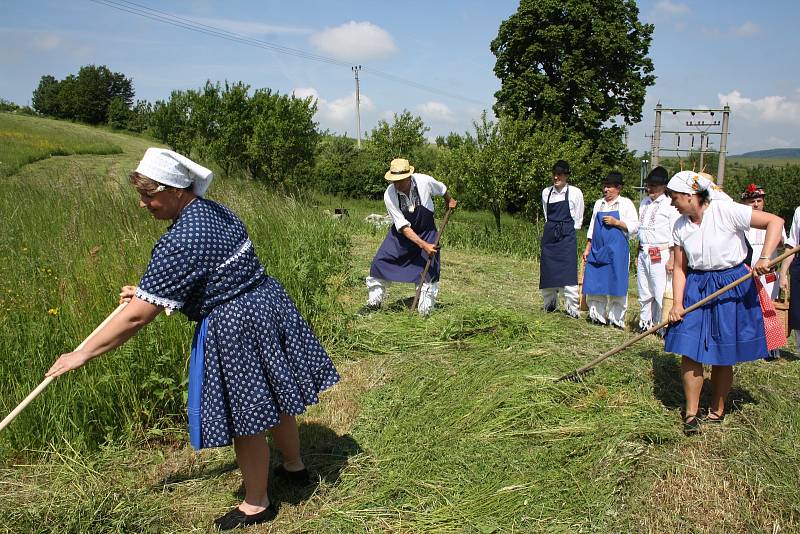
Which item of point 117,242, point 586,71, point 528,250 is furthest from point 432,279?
point 586,71

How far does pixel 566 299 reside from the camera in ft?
20.8

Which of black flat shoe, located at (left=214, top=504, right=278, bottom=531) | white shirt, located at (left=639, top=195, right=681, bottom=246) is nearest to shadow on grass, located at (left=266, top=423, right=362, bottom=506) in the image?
black flat shoe, located at (left=214, top=504, right=278, bottom=531)

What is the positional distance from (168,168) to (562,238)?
473cm

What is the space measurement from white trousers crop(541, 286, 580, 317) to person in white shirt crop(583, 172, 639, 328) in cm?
16

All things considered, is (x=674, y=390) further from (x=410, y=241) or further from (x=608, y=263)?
(x=410, y=241)

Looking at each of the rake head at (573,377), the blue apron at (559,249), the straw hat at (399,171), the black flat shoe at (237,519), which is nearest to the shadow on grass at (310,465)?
the black flat shoe at (237,519)

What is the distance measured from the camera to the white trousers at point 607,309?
5.96 meters

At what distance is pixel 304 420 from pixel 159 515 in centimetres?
118

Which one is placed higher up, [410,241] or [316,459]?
[410,241]

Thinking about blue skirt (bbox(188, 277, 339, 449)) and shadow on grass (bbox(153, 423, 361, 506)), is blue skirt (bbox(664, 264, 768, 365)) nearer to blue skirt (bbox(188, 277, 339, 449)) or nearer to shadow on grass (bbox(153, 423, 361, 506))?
shadow on grass (bbox(153, 423, 361, 506))

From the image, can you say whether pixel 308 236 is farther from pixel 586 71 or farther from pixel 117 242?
pixel 586 71

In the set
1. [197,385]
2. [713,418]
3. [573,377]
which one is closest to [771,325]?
[713,418]

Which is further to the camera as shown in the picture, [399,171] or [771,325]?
[399,171]

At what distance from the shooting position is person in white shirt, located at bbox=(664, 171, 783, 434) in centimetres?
327
